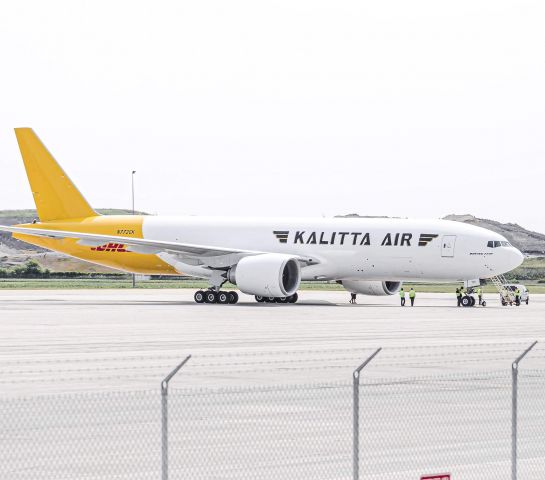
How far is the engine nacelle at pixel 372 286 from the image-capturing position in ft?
193

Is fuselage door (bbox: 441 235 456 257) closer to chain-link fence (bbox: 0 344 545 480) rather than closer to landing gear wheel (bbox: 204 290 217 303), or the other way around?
landing gear wheel (bbox: 204 290 217 303)

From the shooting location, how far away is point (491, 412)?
17.1 m

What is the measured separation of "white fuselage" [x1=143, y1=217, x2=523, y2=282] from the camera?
173ft

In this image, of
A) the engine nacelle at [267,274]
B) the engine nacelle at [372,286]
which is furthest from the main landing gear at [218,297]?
the engine nacelle at [372,286]

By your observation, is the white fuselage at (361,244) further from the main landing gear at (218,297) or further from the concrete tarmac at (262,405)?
the concrete tarmac at (262,405)

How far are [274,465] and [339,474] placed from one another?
2.55 ft

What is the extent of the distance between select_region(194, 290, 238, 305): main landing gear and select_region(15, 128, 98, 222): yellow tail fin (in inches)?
379

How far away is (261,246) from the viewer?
57.5 meters

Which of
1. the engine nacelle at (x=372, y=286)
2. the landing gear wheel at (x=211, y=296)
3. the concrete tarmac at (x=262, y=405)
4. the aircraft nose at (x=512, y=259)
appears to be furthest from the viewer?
the engine nacelle at (x=372, y=286)

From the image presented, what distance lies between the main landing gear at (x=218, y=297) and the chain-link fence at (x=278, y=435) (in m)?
36.1

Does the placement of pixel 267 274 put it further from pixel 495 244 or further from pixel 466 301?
pixel 495 244

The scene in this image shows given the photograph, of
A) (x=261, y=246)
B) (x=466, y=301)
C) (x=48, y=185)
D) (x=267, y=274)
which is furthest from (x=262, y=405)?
(x=48, y=185)

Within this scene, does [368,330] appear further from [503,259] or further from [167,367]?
[503,259]

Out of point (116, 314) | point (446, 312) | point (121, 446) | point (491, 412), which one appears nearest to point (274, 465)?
point (121, 446)
